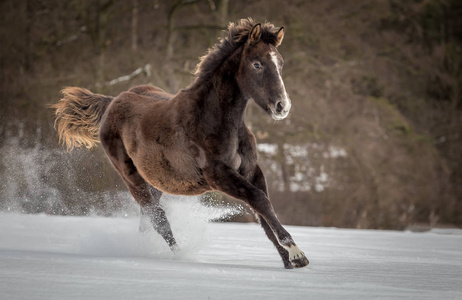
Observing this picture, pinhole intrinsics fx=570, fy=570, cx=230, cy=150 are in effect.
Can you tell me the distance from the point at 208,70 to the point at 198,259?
1532 millimetres

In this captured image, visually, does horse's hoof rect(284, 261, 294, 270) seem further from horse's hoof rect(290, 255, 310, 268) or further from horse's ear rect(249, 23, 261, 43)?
horse's ear rect(249, 23, 261, 43)

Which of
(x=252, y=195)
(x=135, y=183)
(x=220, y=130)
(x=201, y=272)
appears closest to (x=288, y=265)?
(x=252, y=195)

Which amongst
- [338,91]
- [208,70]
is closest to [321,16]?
[338,91]

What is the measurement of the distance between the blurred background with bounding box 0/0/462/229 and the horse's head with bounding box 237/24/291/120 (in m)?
7.92

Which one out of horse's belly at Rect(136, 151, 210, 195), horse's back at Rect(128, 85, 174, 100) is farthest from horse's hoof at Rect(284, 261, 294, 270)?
horse's back at Rect(128, 85, 174, 100)

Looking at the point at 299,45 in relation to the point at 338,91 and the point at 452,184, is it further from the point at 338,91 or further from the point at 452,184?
the point at 452,184

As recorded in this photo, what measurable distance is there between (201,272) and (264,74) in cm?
161

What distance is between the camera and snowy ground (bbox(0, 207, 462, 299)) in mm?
2717

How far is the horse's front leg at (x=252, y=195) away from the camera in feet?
12.8

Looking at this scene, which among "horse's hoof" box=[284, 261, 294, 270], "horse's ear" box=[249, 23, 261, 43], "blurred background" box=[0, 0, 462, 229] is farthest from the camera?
"blurred background" box=[0, 0, 462, 229]

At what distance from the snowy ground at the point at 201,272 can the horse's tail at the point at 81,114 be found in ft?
4.01

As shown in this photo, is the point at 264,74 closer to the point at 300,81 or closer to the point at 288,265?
the point at 288,265

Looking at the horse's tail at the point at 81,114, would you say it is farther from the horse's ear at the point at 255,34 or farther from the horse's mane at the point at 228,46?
the horse's ear at the point at 255,34

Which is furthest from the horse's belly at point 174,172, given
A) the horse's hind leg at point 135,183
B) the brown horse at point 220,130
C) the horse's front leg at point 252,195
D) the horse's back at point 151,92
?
the horse's back at point 151,92
